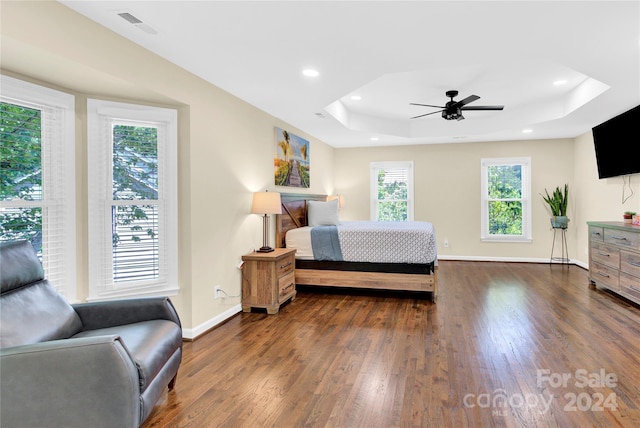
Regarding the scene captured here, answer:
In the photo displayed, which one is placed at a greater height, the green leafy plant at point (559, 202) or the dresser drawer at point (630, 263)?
the green leafy plant at point (559, 202)

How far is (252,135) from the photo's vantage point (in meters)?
4.19

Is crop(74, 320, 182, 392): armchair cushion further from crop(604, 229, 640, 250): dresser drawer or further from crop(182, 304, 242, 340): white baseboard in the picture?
crop(604, 229, 640, 250): dresser drawer

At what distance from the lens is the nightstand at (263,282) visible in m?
3.83

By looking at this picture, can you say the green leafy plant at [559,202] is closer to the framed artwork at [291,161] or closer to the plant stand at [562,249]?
the plant stand at [562,249]

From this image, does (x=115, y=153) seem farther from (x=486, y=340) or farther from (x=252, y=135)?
(x=486, y=340)

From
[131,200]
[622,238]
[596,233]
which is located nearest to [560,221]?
[596,233]

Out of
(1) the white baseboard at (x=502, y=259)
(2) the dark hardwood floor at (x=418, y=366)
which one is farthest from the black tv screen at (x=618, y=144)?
(1) the white baseboard at (x=502, y=259)

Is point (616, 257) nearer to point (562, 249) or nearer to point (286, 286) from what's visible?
point (562, 249)

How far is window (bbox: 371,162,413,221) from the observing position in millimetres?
7449

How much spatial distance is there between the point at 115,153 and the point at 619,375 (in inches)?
159

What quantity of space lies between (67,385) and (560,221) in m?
7.17

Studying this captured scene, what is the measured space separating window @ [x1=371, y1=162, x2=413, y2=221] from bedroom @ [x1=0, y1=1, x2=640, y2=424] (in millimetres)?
673

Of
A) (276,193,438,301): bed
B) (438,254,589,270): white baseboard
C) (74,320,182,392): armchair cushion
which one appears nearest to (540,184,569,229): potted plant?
(438,254,589,270): white baseboard

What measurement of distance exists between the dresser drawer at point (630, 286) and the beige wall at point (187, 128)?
167 inches
